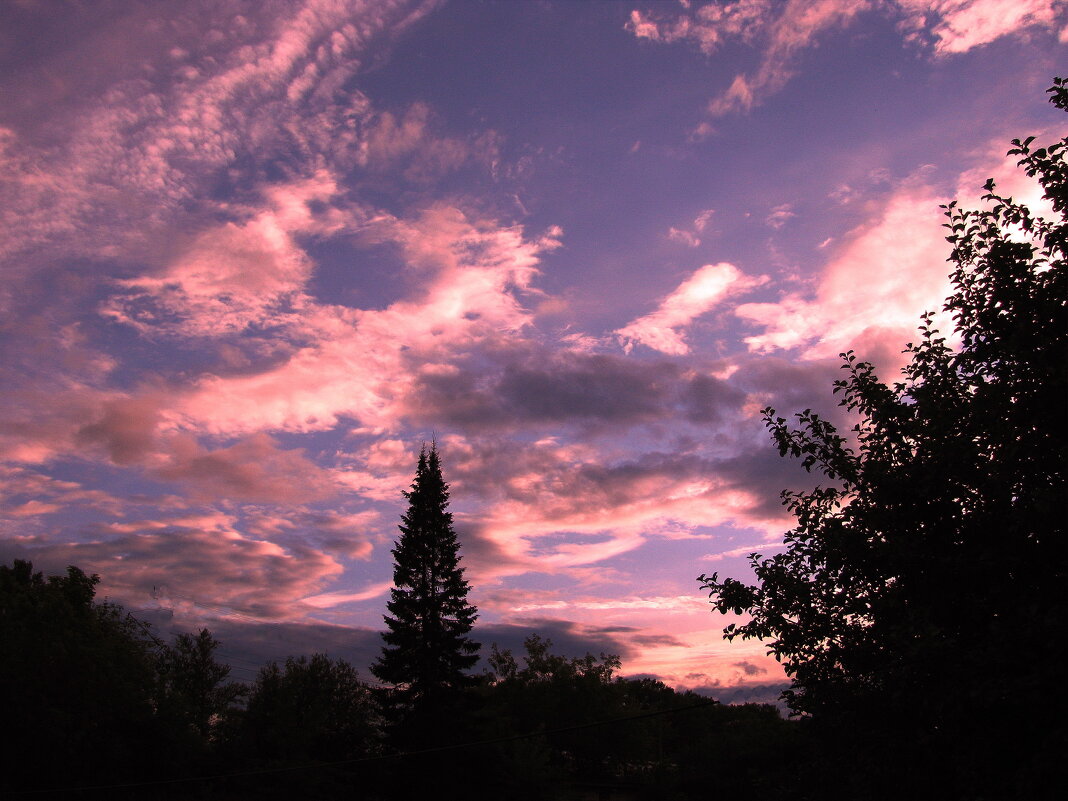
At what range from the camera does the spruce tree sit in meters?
49.2

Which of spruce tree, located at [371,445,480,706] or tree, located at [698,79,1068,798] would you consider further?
spruce tree, located at [371,445,480,706]

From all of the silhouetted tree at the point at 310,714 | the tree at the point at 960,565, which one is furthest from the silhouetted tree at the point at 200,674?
the tree at the point at 960,565

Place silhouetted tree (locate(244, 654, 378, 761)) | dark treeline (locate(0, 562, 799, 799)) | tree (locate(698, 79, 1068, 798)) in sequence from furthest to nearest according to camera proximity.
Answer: silhouetted tree (locate(244, 654, 378, 761))
dark treeline (locate(0, 562, 799, 799))
tree (locate(698, 79, 1068, 798))

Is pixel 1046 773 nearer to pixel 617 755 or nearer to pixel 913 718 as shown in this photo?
pixel 913 718

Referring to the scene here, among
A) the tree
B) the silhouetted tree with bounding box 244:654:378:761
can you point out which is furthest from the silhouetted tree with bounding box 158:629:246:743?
the tree

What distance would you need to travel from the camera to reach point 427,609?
5097 centimetres

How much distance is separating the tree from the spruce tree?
42.0 metres

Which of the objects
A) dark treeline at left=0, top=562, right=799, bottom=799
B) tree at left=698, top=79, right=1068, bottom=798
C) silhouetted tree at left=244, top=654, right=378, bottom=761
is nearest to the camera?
tree at left=698, top=79, right=1068, bottom=798

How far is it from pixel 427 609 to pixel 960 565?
45.5 metres

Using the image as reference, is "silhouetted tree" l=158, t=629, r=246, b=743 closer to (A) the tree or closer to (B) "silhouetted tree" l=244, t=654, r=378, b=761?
(B) "silhouetted tree" l=244, t=654, r=378, b=761

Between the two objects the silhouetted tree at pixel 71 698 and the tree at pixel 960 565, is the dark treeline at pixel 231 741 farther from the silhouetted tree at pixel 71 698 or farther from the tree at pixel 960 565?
the tree at pixel 960 565

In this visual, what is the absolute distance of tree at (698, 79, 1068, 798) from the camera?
7.96 m

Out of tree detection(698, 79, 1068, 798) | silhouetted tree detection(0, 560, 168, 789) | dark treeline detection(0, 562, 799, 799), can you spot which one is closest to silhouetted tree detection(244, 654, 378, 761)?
dark treeline detection(0, 562, 799, 799)

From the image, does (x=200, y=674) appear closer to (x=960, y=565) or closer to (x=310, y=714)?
(x=310, y=714)
